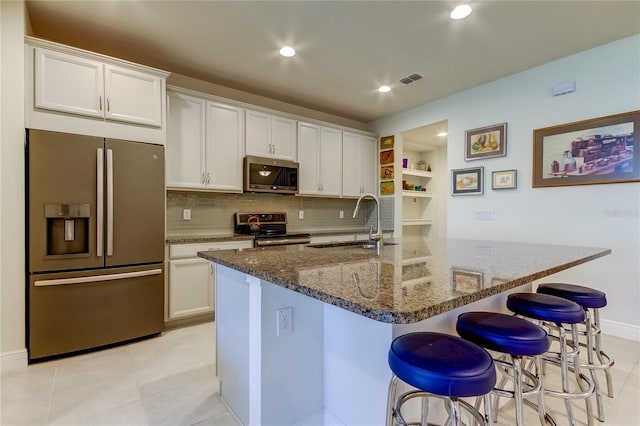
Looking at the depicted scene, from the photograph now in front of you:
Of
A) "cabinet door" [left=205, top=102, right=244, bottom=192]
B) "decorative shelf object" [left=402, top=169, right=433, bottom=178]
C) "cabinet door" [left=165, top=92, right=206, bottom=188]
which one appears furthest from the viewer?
"decorative shelf object" [left=402, top=169, right=433, bottom=178]

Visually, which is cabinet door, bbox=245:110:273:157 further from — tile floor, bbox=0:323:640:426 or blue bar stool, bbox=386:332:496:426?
blue bar stool, bbox=386:332:496:426

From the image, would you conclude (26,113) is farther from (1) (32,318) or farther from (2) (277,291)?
(2) (277,291)

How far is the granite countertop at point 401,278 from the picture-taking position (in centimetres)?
76

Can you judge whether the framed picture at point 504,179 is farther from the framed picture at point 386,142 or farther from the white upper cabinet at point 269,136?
the white upper cabinet at point 269,136

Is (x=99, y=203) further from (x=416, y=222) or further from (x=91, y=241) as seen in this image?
(x=416, y=222)

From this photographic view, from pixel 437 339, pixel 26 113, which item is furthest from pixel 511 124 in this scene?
pixel 26 113

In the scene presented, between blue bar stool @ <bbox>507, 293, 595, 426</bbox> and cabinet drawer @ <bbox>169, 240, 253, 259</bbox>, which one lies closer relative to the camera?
blue bar stool @ <bbox>507, 293, 595, 426</bbox>

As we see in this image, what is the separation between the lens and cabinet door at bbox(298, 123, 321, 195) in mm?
4109

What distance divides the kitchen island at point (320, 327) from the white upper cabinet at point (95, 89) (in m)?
1.83

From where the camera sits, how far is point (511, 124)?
342 centimetres

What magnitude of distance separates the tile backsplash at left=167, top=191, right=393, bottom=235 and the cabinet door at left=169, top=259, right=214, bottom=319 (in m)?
0.63

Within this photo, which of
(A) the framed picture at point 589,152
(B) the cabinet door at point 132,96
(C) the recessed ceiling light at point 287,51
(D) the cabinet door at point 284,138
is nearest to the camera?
(B) the cabinet door at point 132,96

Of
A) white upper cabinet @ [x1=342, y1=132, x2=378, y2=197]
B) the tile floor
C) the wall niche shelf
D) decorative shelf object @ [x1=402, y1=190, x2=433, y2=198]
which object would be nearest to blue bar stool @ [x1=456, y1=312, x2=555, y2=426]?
the tile floor

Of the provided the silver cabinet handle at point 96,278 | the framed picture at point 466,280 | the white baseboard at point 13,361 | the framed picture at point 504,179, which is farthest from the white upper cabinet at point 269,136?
the framed picture at point 466,280
